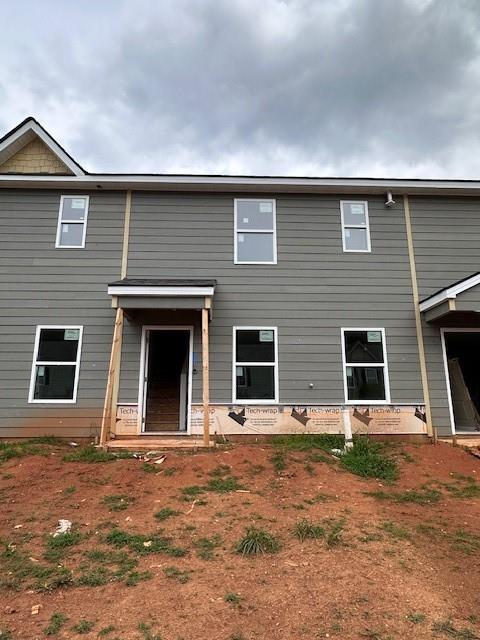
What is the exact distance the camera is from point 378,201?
9500 millimetres

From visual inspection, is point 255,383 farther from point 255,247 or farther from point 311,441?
point 255,247

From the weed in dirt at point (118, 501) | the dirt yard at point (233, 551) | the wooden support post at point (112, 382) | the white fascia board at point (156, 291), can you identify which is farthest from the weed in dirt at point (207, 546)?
the white fascia board at point (156, 291)

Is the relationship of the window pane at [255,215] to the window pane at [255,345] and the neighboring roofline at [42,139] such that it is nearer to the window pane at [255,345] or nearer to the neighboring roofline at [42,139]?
the window pane at [255,345]

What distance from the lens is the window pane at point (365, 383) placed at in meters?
8.51

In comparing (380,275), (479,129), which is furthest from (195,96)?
(479,129)

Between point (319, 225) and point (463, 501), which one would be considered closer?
point (463, 501)

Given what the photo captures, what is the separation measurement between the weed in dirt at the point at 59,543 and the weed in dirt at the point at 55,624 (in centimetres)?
95

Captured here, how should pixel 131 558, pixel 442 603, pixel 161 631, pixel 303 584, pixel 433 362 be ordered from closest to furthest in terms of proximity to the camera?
1. pixel 161 631
2. pixel 442 603
3. pixel 303 584
4. pixel 131 558
5. pixel 433 362

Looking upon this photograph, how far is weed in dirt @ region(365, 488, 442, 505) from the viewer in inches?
215

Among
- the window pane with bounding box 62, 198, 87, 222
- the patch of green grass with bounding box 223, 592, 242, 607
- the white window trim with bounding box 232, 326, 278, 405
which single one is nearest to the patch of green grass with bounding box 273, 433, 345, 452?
the white window trim with bounding box 232, 326, 278, 405

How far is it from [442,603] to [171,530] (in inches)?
103

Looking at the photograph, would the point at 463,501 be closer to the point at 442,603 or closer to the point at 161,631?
the point at 442,603

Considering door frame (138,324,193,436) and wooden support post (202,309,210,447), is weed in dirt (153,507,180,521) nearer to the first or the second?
wooden support post (202,309,210,447)

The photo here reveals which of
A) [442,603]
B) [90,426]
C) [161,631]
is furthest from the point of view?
[90,426]
